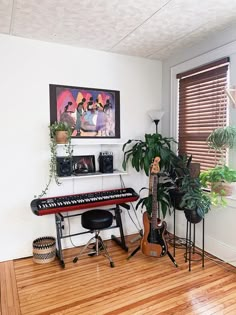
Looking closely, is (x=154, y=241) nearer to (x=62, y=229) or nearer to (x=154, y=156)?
(x=154, y=156)

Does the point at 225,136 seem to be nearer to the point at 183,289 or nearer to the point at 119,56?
the point at 183,289

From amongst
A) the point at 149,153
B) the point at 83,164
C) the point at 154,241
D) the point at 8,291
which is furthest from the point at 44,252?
the point at 149,153

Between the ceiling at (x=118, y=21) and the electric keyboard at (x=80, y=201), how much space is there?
182 cm

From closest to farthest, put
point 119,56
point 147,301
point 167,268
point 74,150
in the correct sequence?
point 147,301
point 167,268
point 74,150
point 119,56

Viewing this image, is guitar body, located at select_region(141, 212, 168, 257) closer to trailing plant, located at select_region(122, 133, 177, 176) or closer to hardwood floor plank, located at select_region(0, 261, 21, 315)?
trailing plant, located at select_region(122, 133, 177, 176)

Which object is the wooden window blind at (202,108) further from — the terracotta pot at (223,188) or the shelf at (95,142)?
the shelf at (95,142)

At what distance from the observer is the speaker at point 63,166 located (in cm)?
292

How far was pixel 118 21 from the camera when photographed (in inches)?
95.6

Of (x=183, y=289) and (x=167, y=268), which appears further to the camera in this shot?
(x=167, y=268)

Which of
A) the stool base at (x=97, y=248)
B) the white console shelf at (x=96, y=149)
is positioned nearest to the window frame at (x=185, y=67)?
the white console shelf at (x=96, y=149)

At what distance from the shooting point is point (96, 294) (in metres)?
2.20

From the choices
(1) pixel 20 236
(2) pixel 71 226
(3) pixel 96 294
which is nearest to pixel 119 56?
(2) pixel 71 226

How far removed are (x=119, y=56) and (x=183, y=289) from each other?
2.85 metres

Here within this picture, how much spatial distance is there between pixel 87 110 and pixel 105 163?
0.72m
